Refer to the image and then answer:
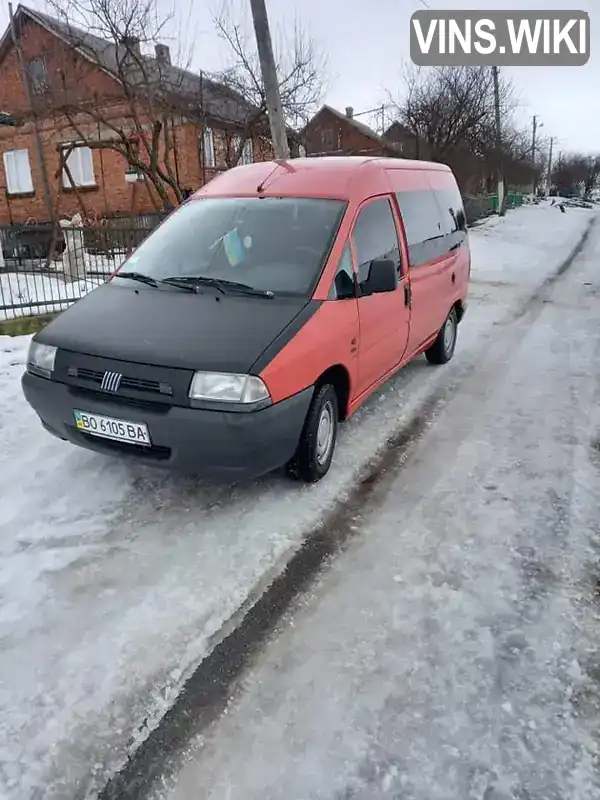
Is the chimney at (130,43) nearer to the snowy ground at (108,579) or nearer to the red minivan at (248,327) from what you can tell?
the red minivan at (248,327)

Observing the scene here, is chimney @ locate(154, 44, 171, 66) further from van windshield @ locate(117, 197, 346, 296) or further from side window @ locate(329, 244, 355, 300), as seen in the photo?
side window @ locate(329, 244, 355, 300)

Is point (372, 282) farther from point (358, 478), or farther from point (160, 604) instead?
point (160, 604)

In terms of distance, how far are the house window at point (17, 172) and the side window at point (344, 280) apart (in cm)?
2554

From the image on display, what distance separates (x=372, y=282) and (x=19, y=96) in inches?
1079

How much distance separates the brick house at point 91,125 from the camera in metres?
16.0

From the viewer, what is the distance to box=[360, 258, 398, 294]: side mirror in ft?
13.4

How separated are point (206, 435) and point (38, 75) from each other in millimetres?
22483

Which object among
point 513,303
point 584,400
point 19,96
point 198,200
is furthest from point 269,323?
point 19,96

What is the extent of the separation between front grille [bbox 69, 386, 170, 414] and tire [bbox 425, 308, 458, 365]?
3881 mm

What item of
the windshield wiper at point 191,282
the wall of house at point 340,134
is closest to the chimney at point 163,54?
the windshield wiper at point 191,282

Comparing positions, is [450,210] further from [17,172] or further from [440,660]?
[17,172]

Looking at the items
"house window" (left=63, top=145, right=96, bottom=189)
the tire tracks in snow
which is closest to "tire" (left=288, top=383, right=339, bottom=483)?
the tire tracks in snow

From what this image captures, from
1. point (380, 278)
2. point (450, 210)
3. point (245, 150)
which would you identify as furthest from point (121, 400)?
point (245, 150)

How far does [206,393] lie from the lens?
3.19m
